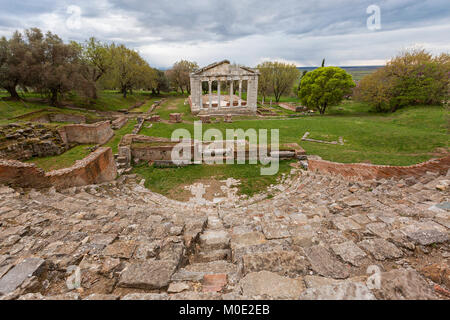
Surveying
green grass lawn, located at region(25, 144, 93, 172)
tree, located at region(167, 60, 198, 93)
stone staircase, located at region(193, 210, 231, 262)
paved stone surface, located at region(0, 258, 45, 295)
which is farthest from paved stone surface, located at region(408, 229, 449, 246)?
tree, located at region(167, 60, 198, 93)

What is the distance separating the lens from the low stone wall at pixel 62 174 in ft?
21.2

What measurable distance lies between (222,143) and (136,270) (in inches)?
486

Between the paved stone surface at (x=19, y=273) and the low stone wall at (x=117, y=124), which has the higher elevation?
the low stone wall at (x=117, y=124)

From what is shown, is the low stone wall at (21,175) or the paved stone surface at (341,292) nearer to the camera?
the paved stone surface at (341,292)

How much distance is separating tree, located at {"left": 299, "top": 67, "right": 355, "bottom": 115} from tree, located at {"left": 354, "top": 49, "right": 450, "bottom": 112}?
436cm

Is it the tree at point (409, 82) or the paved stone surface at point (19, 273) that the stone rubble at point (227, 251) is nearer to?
the paved stone surface at point (19, 273)

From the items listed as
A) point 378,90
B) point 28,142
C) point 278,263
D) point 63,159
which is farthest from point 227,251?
point 378,90

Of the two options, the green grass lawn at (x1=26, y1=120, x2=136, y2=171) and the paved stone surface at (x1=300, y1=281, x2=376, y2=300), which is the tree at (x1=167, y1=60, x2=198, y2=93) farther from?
the paved stone surface at (x1=300, y1=281, x2=376, y2=300)

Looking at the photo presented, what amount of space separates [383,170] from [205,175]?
27.8 ft

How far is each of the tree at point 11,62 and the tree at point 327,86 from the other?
127 ft

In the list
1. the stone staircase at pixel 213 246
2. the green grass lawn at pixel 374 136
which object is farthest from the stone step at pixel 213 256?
the green grass lawn at pixel 374 136

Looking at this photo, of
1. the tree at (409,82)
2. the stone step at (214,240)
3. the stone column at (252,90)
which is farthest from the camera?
the stone column at (252,90)

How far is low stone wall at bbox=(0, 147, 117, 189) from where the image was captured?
6.45 m

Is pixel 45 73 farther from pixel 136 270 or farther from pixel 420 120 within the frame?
pixel 420 120
